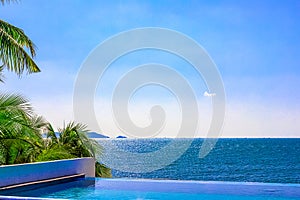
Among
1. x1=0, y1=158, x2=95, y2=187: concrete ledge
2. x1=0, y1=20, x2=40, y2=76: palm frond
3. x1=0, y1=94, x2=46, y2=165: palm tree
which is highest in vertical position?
x1=0, y1=20, x2=40, y2=76: palm frond

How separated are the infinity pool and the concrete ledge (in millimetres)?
183

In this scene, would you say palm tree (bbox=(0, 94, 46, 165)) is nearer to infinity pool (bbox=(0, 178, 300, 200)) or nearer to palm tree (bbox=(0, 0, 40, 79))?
palm tree (bbox=(0, 0, 40, 79))

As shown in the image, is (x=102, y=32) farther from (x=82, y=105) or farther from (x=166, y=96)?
(x=166, y=96)

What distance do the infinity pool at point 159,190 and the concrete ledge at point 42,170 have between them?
0.60ft

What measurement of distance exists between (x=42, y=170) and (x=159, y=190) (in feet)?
7.60

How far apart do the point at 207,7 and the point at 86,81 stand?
6.18m

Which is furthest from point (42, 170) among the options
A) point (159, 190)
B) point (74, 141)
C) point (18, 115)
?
point (74, 141)

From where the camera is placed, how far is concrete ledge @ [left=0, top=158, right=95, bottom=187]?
6.46m

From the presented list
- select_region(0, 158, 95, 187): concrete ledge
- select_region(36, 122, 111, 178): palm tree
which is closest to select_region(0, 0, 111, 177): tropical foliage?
select_region(0, 158, 95, 187): concrete ledge

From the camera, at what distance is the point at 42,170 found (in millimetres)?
7461

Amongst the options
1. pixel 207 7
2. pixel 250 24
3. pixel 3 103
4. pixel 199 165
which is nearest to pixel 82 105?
pixel 207 7

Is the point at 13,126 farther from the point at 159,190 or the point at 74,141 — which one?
the point at 74,141

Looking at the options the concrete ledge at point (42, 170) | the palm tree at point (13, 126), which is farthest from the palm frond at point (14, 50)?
the concrete ledge at point (42, 170)

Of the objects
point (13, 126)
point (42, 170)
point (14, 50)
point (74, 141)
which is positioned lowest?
point (42, 170)
